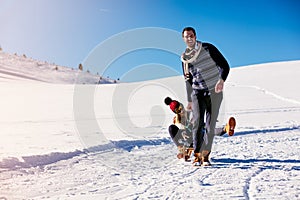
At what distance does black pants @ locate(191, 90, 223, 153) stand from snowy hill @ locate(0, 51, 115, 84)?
86.5 ft

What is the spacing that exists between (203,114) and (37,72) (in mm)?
34009

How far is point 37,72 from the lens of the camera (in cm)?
3634

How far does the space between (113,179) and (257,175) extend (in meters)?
1.63

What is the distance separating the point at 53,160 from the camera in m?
5.07

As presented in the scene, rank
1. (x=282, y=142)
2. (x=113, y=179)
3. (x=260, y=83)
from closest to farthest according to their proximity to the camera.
→ (x=113, y=179), (x=282, y=142), (x=260, y=83)

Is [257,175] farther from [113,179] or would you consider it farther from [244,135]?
[244,135]

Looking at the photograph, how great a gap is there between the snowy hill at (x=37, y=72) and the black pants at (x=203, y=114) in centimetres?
2635

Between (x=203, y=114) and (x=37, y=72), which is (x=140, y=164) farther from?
(x=37, y=72)

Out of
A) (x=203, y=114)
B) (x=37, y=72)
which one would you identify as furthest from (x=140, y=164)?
(x=37, y=72)

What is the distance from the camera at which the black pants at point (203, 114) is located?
4750 millimetres

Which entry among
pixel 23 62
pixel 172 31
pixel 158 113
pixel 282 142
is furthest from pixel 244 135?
pixel 23 62

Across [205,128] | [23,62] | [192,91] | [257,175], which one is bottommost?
[257,175]

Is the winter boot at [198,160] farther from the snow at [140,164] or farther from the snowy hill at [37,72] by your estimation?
the snowy hill at [37,72]

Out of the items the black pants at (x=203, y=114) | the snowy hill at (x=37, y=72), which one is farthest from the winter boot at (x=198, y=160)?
the snowy hill at (x=37, y=72)
